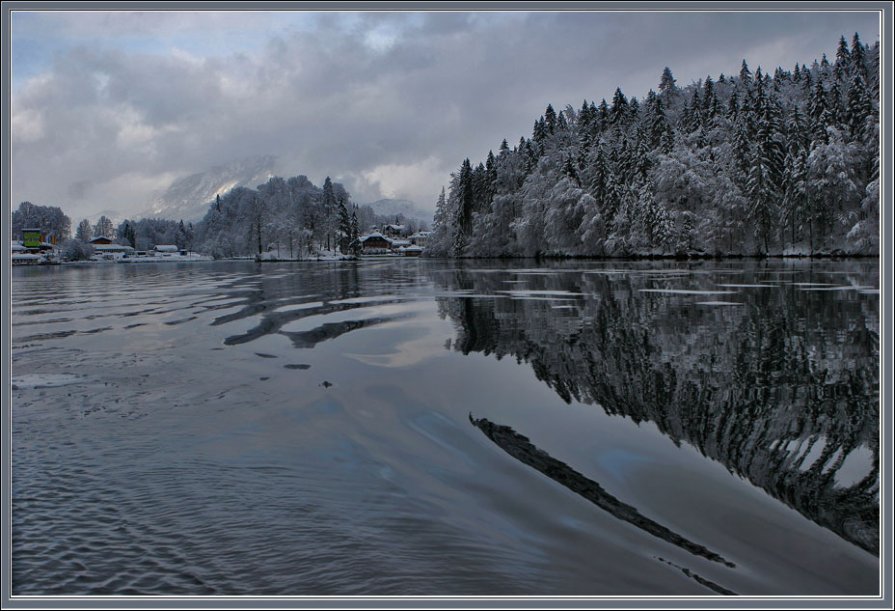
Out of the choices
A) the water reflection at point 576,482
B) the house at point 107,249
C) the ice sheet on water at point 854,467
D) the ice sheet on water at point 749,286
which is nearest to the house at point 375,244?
the house at point 107,249

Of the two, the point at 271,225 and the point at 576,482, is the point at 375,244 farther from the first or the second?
the point at 576,482

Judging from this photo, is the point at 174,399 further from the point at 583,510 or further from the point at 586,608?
the point at 586,608

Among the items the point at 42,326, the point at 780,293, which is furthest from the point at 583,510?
the point at 780,293

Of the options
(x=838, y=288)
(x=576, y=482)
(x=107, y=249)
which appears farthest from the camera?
(x=107, y=249)

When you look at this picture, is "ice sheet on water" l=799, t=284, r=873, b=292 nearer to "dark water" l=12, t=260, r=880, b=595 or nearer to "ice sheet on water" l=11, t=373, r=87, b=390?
"dark water" l=12, t=260, r=880, b=595

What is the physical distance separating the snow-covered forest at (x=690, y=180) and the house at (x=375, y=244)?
58322 mm

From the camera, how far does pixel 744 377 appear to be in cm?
981

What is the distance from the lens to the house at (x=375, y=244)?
16200 centimetres

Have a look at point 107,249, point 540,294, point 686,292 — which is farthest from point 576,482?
point 107,249

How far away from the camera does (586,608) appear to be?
3.38 meters

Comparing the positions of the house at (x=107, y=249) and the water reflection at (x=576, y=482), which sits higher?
the house at (x=107, y=249)

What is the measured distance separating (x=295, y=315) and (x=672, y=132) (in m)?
75.4

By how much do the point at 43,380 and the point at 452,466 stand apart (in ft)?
26.1

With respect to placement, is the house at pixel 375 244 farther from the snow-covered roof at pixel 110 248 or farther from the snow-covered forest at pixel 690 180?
the snow-covered forest at pixel 690 180
